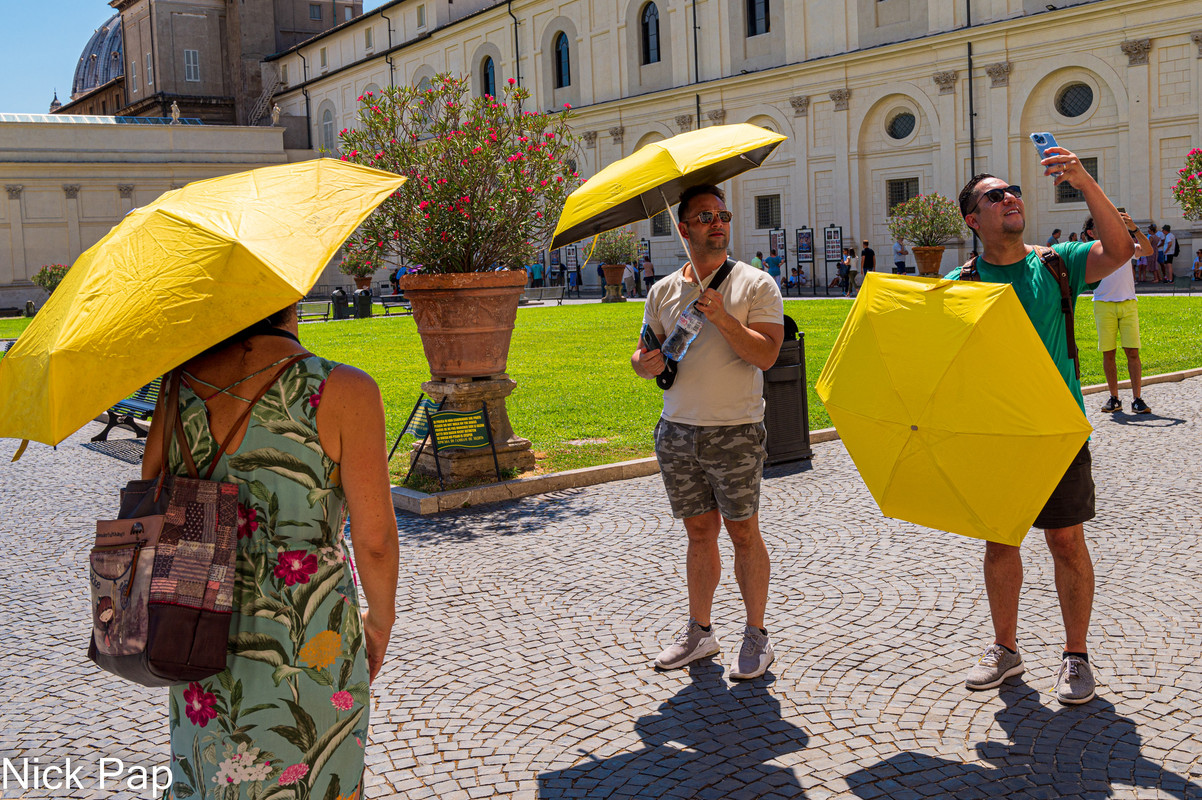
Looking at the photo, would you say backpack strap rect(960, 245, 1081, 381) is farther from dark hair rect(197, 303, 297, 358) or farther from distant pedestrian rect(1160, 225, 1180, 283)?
distant pedestrian rect(1160, 225, 1180, 283)

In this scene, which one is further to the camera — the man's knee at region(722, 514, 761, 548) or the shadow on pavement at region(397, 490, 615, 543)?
the shadow on pavement at region(397, 490, 615, 543)

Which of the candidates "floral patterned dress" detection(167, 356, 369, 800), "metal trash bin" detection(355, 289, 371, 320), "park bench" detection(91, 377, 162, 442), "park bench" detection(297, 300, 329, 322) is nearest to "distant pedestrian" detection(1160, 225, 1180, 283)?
"metal trash bin" detection(355, 289, 371, 320)

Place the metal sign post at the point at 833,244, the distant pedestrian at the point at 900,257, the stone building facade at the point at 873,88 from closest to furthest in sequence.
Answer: the stone building facade at the point at 873,88, the distant pedestrian at the point at 900,257, the metal sign post at the point at 833,244

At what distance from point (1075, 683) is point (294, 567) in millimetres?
2951

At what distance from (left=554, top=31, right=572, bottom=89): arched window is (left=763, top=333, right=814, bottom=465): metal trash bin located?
144ft

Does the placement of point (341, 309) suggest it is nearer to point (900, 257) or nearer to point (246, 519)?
point (900, 257)

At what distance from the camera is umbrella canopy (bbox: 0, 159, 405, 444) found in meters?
2.14

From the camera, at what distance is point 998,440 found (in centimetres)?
349

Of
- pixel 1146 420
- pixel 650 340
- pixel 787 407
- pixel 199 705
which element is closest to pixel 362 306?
pixel 787 407

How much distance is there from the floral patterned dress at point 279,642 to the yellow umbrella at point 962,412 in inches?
80.4

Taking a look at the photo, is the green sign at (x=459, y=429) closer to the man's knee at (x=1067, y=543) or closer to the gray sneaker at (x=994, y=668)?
the gray sneaker at (x=994, y=668)

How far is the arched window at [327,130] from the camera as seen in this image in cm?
6788

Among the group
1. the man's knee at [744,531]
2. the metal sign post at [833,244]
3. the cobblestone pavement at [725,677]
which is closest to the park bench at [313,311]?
the metal sign post at [833,244]

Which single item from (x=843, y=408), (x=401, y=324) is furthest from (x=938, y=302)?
(x=401, y=324)
